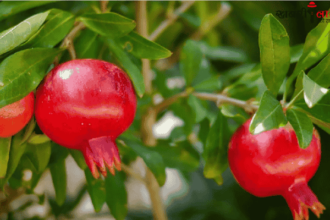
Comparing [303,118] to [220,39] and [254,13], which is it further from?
[220,39]

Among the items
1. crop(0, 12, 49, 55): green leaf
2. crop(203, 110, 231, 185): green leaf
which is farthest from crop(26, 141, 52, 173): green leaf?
crop(203, 110, 231, 185): green leaf

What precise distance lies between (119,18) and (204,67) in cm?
62

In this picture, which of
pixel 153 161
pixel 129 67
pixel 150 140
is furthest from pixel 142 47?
pixel 150 140

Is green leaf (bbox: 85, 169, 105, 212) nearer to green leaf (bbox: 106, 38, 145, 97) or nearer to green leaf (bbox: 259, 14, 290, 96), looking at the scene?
green leaf (bbox: 106, 38, 145, 97)

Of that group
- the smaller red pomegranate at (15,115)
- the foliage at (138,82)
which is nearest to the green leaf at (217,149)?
the foliage at (138,82)

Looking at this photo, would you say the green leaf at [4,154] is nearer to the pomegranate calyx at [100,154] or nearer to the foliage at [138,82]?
the foliage at [138,82]

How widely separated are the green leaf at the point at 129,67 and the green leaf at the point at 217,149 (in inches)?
7.8

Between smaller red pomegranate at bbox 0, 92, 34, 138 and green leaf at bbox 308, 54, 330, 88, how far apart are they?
0.49 m

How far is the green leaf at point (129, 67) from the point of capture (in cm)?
50

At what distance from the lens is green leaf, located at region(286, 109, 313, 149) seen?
1.41 ft

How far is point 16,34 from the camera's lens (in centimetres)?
42

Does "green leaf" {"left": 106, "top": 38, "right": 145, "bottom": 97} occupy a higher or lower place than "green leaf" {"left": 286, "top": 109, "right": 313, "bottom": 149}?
higher

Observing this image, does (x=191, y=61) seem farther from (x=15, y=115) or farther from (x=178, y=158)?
(x=15, y=115)

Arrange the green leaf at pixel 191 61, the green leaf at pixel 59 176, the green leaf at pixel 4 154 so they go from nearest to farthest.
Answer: the green leaf at pixel 4 154 → the green leaf at pixel 59 176 → the green leaf at pixel 191 61
